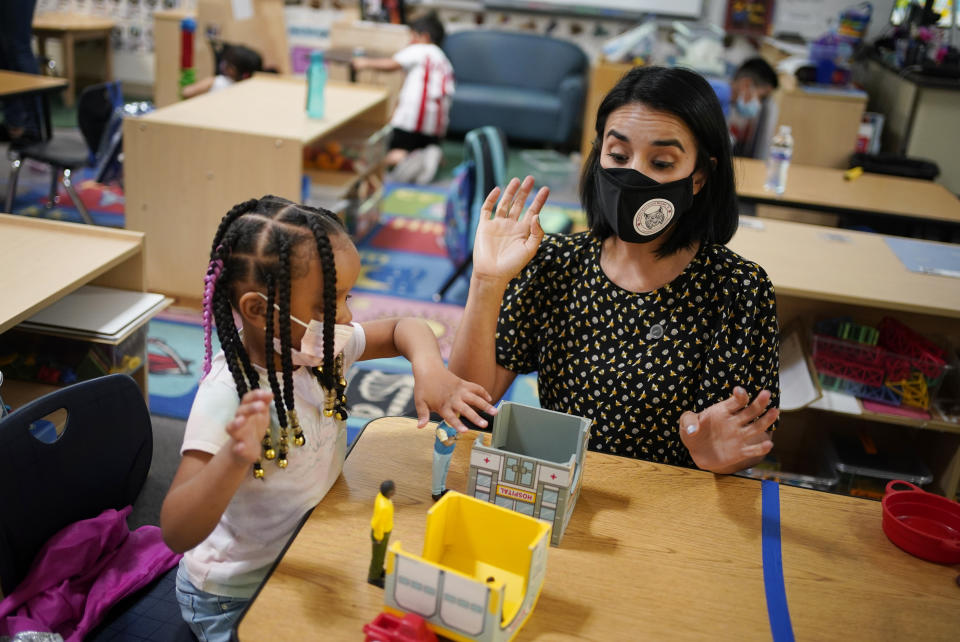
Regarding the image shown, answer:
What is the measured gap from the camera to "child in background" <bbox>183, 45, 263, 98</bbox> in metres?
5.00

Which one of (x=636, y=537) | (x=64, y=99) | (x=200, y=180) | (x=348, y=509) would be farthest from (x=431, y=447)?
(x=64, y=99)

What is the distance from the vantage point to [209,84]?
205 inches

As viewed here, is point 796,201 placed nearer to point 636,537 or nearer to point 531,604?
point 636,537

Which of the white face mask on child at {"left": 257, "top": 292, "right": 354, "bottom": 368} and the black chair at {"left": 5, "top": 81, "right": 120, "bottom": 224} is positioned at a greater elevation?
the white face mask on child at {"left": 257, "top": 292, "right": 354, "bottom": 368}

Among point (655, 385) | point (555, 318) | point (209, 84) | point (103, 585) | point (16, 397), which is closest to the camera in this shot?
point (103, 585)

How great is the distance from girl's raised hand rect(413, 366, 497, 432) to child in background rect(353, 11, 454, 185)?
4.81m

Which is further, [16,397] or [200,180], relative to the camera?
[200,180]

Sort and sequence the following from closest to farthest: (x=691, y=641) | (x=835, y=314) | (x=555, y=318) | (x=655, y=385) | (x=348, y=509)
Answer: (x=691, y=641)
(x=348, y=509)
(x=655, y=385)
(x=555, y=318)
(x=835, y=314)

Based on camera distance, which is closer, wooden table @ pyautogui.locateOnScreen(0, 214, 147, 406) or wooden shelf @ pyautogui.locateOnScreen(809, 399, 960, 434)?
wooden table @ pyautogui.locateOnScreen(0, 214, 147, 406)

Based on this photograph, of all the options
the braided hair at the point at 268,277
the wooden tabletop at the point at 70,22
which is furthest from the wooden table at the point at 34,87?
the braided hair at the point at 268,277

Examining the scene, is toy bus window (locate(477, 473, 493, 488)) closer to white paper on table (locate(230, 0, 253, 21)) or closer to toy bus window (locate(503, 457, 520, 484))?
toy bus window (locate(503, 457, 520, 484))

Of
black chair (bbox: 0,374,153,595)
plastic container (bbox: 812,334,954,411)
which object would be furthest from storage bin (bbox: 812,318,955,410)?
black chair (bbox: 0,374,153,595)

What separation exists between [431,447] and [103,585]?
1.96 ft

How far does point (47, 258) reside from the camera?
7.06ft
